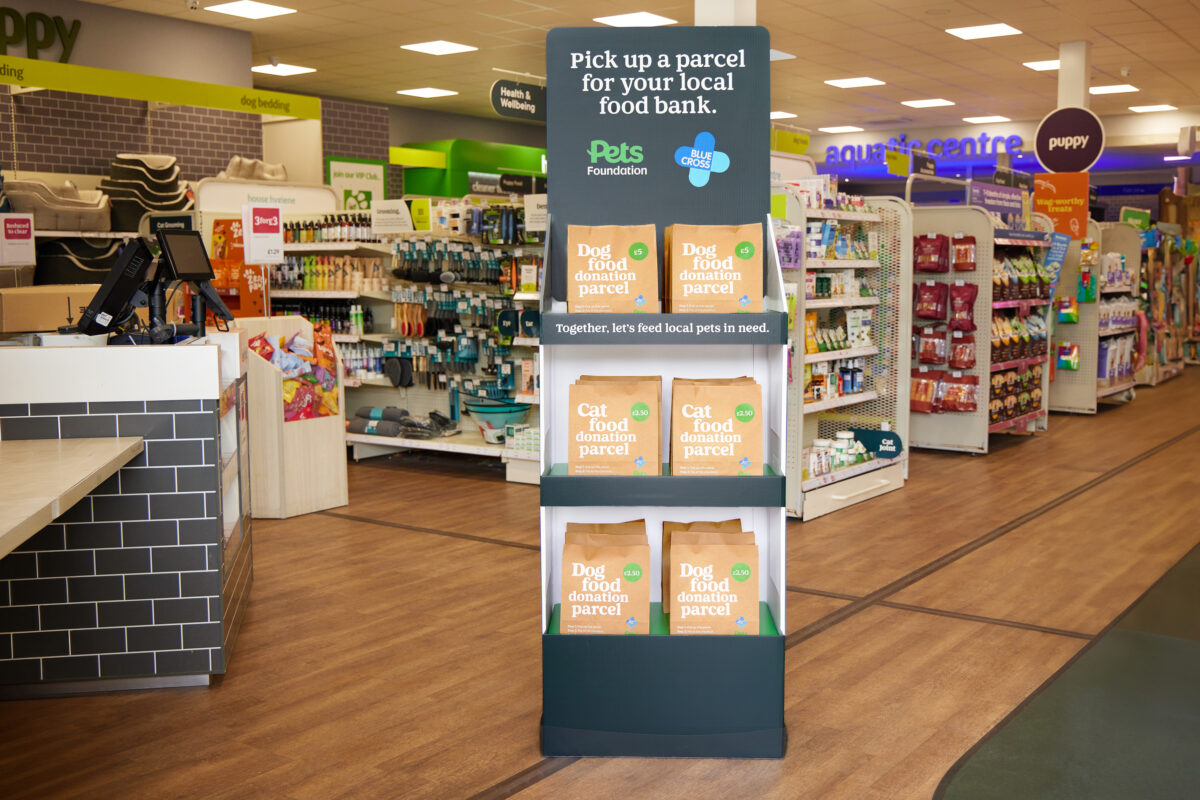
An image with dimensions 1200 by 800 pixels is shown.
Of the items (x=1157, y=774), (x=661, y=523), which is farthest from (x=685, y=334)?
(x=1157, y=774)

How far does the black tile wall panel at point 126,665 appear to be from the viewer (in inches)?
135

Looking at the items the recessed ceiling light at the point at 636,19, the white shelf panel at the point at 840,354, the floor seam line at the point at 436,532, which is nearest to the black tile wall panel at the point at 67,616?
the floor seam line at the point at 436,532

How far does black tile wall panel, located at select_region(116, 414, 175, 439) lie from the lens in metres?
3.37

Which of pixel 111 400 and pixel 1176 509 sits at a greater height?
pixel 111 400

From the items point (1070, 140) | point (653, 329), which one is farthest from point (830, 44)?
point (653, 329)

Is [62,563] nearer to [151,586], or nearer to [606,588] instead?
[151,586]

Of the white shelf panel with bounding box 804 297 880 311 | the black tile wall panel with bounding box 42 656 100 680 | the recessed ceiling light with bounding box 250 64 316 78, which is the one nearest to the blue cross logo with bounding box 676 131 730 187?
the black tile wall panel with bounding box 42 656 100 680

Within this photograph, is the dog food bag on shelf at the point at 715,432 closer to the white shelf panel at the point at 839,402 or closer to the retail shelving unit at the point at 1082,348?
the white shelf panel at the point at 839,402

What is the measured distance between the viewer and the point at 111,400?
335cm

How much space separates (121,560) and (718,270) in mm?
2076

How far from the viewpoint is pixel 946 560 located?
5.04 m

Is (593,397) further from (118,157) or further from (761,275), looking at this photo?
(118,157)

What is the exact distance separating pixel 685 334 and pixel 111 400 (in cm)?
181

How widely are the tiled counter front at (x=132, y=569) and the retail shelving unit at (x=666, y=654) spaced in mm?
1171
